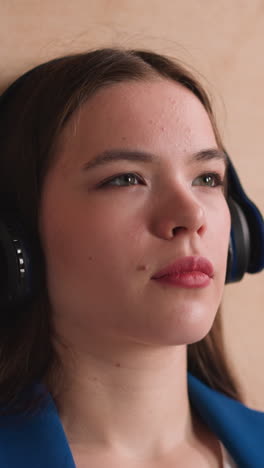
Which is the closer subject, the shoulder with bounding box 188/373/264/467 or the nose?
the nose

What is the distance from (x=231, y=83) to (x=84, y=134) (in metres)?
0.59

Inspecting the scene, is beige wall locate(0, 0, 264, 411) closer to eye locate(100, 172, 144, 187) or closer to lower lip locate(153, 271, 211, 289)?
eye locate(100, 172, 144, 187)

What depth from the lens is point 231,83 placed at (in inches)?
63.6

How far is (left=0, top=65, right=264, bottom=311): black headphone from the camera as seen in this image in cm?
110

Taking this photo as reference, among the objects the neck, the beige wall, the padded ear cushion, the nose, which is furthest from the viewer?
the beige wall

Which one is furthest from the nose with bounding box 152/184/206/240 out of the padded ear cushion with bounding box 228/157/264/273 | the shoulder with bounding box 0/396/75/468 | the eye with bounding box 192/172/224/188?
the shoulder with bounding box 0/396/75/468

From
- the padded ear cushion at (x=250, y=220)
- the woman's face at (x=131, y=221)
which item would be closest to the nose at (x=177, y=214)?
the woman's face at (x=131, y=221)

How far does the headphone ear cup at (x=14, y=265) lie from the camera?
109 cm

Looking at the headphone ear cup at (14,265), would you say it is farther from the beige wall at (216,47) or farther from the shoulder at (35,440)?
the beige wall at (216,47)

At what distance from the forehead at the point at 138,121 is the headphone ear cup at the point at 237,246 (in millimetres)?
163

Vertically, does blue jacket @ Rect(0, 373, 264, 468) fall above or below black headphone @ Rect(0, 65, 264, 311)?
below

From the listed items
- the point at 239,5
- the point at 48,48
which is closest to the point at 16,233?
the point at 48,48

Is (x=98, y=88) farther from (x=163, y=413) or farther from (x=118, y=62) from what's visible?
(x=163, y=413)

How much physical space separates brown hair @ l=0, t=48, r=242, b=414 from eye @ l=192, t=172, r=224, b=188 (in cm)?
16
